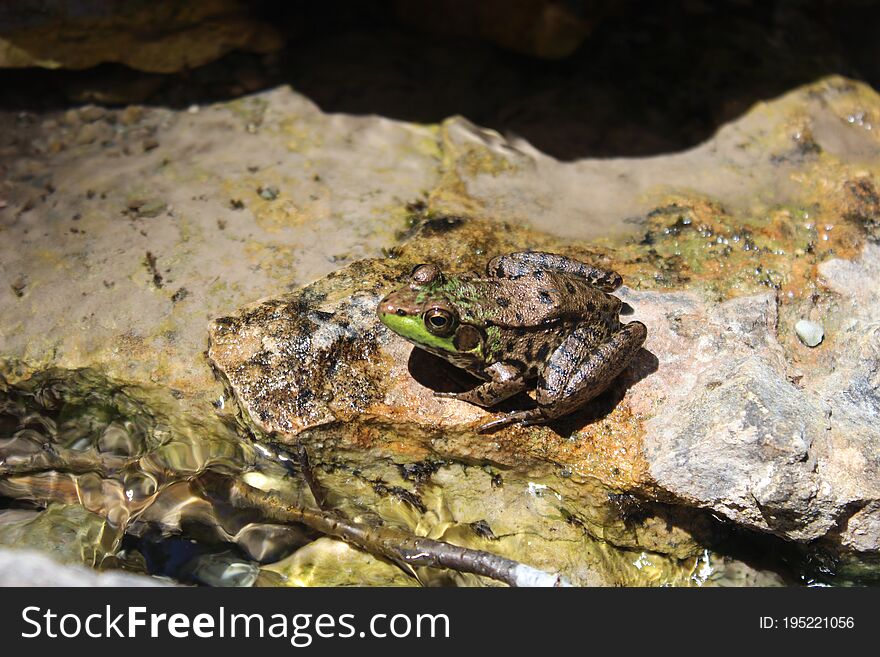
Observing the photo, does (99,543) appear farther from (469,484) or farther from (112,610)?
(469,484)

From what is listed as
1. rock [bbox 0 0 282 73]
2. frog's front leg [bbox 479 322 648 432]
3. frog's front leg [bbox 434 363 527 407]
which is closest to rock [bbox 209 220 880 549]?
frog's front leg [bbox 434 363 527 407]

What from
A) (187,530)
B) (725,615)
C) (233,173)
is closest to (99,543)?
(187,530)

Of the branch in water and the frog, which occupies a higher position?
the frog

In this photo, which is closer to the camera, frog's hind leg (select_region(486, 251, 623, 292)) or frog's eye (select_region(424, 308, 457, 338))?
frog's eye (select_region(424, 308, 457, 338))

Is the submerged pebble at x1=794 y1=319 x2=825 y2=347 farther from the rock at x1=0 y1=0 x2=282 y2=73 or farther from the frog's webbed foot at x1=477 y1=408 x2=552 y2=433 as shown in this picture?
the rock at x1=0 y1=0 x2=282 y2=73

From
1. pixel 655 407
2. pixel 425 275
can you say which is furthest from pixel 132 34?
pixel 655 407
